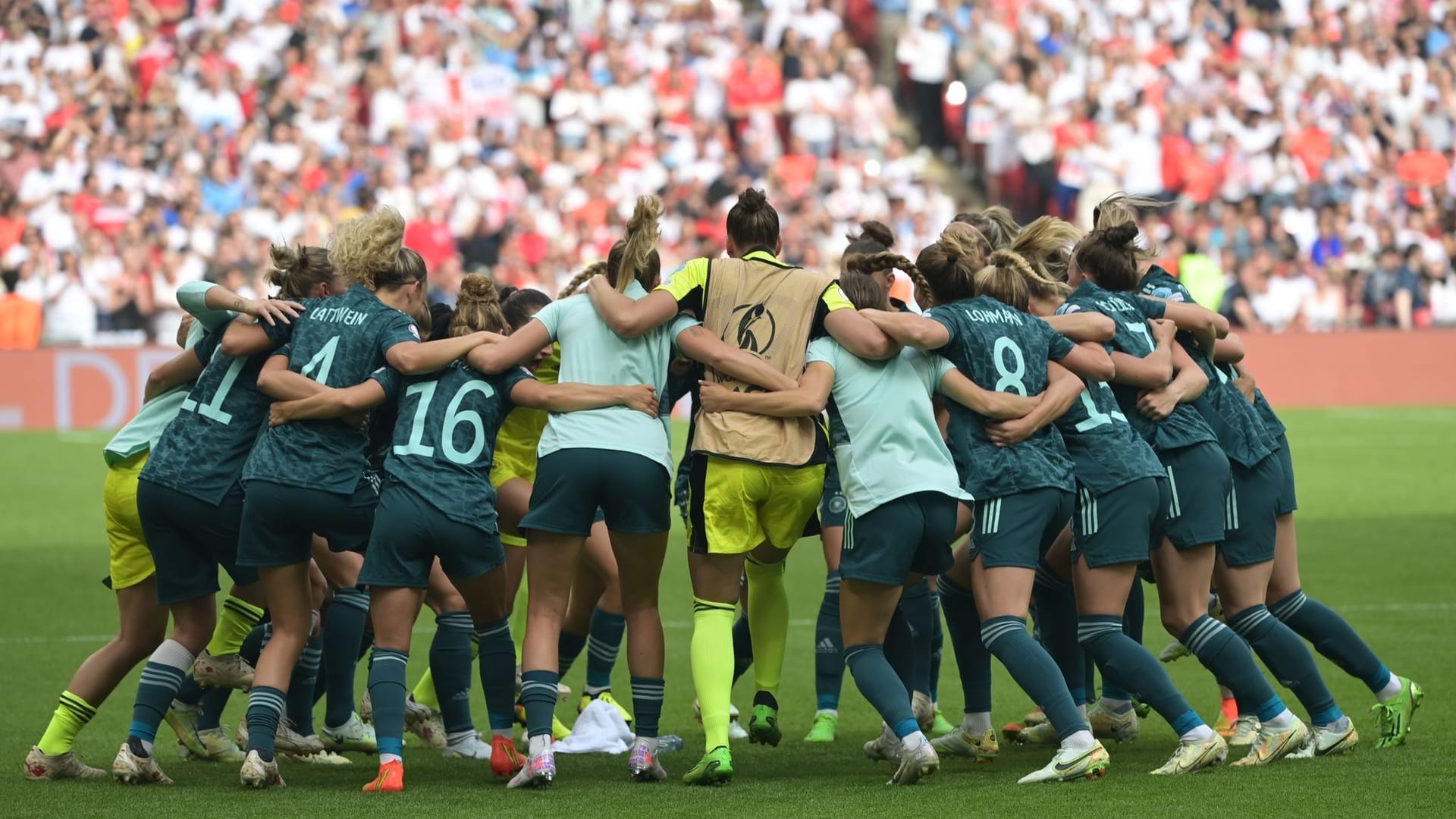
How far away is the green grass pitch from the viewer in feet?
18.6

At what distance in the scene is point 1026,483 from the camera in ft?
20.1

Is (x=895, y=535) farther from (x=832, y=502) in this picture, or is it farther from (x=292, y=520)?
(x=292, y=520)

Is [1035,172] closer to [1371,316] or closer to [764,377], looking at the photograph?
[1371,316]

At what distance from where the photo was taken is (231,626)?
6.86 meters

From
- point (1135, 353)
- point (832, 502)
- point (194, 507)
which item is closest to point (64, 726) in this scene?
point (194, 507)

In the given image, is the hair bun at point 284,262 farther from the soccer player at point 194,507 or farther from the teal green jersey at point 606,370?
the teal green jersey at point 606,370

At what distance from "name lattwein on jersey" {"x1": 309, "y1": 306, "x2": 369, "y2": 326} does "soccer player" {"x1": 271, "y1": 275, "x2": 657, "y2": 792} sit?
0.21 metres

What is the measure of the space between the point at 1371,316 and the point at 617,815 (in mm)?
20066

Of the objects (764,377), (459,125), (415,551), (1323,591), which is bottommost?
(1323,591)

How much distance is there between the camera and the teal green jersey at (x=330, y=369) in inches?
243

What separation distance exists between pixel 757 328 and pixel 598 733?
1.82 meters

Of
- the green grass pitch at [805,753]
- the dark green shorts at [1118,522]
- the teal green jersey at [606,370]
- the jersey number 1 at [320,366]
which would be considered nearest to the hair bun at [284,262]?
the jersey number 1 at [320,366]

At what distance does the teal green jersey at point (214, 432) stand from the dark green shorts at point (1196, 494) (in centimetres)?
320

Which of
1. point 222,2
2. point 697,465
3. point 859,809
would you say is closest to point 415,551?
point 697,465
